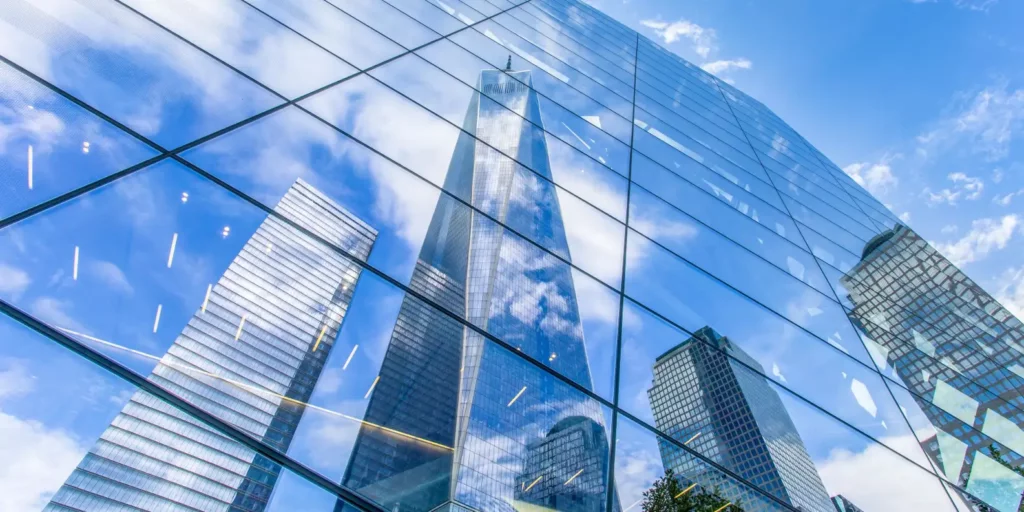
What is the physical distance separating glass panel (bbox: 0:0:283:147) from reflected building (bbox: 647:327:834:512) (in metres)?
5.05

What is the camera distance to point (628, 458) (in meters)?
4.81

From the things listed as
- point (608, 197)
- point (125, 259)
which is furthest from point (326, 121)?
point (608, 197)

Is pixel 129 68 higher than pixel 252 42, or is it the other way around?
pixel 252 42

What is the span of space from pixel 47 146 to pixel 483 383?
146 inches

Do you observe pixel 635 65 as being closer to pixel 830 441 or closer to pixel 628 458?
pixel 830 441

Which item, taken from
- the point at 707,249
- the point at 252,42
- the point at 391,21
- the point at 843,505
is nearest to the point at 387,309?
the point at 252,42

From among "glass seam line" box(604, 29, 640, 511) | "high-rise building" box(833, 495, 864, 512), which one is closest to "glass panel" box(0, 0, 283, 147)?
"glass seam line" box(604, 29, 640, 511)

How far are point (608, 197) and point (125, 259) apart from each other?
6791mm

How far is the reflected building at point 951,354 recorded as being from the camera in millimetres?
7711

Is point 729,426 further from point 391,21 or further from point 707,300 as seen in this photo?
point 391,21

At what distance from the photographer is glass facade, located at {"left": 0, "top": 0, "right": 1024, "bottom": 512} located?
317cm

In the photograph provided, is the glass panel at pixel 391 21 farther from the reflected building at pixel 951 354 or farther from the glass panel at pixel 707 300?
the reflected building at pixel 951 354

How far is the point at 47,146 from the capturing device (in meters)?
3.79

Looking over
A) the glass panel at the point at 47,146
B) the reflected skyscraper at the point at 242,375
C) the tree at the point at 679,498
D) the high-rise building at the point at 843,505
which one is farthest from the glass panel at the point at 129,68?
the high-rise building at the point at 843,505
